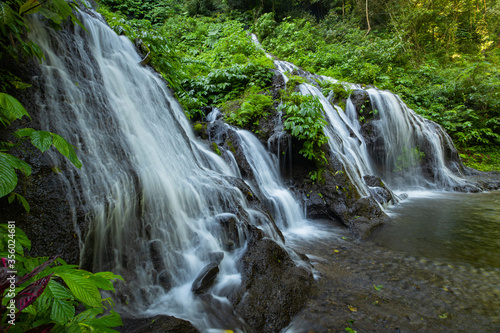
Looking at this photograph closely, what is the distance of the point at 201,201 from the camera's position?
384 centimetres

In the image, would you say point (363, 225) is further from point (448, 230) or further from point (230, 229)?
point (230, 229)

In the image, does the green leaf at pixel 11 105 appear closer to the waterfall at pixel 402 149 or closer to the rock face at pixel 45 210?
the rock face at pixel 45 210

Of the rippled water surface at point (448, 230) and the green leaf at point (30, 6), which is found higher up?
the green leaf at point (30, 6)

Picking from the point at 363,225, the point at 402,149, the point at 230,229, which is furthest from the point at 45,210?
the point at 402,149

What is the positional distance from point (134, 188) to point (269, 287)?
6.92 feet

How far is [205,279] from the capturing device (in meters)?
2.84

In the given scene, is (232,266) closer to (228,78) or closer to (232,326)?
(232,326)

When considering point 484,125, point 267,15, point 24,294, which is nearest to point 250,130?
point 24,294

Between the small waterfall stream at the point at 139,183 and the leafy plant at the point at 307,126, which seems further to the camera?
the leafy plant at the point at 307,126

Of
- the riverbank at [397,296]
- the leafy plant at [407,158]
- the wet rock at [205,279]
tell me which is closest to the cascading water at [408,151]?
the leafy plant at [407,158]

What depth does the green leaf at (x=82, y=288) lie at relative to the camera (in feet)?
2.83

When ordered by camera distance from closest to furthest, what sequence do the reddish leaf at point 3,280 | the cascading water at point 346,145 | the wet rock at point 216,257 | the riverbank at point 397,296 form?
the reddish leaf at point 3,280
the riverbank at point 397,296
the wet rock at point 216,257
the cascading water at point 346,145

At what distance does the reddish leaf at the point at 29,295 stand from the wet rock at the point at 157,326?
5.17ft

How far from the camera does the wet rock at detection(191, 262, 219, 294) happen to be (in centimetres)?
279
